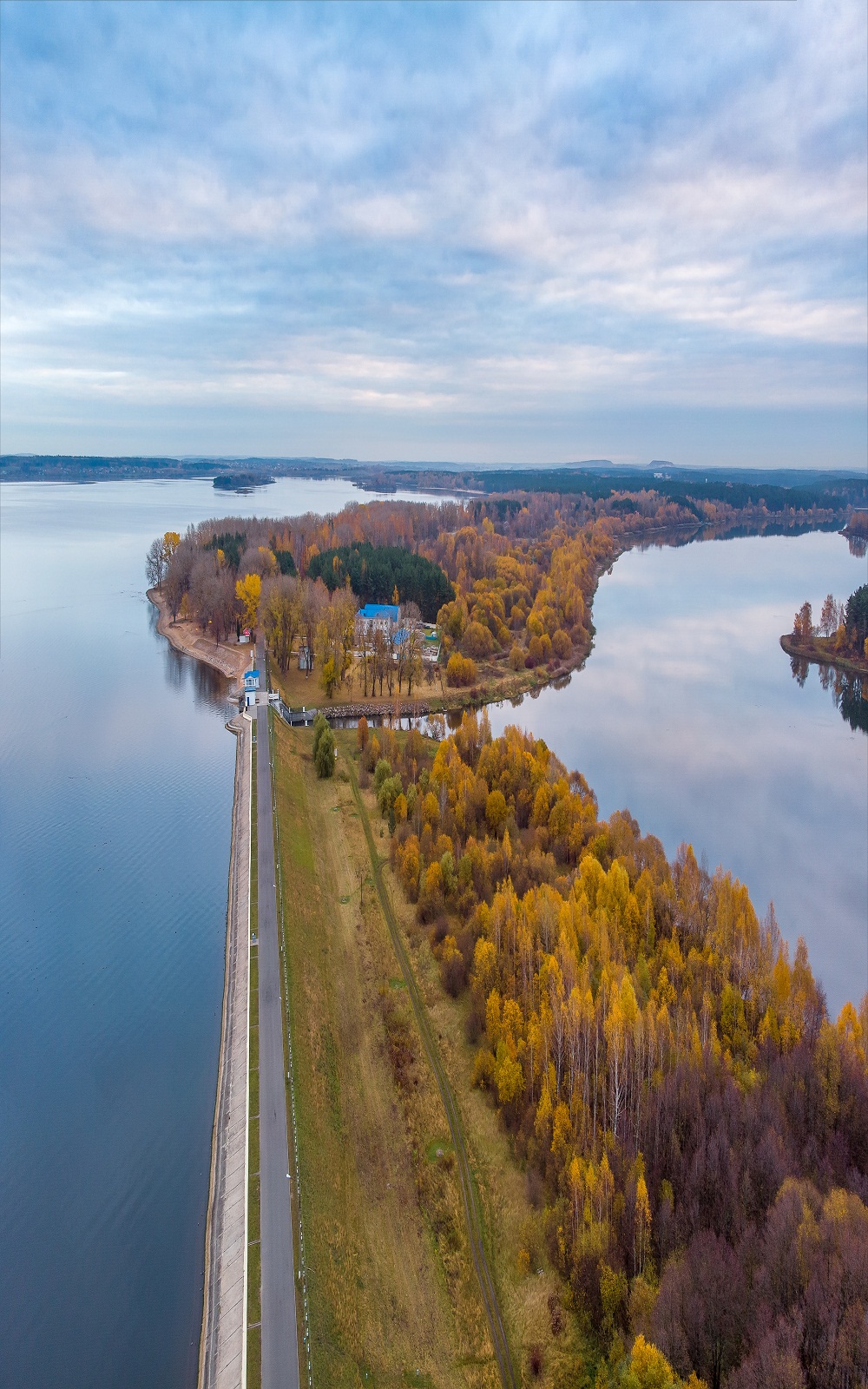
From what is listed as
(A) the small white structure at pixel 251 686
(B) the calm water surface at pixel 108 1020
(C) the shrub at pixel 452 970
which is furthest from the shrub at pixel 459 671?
(C) the shrub at pixel 452 970

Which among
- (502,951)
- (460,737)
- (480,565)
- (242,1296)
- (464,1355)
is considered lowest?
(464,1355)

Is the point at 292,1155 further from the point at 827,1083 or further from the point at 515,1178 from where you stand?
the point at 827,1083

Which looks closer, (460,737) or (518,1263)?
(518,1263)

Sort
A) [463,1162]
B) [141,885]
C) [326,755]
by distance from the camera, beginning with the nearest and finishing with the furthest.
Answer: [463,1162] → [141,885] → [326,755]

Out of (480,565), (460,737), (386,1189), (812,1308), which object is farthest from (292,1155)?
(480,565)

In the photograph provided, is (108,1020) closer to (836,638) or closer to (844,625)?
(836,638)

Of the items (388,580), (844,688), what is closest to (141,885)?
(388,580)
